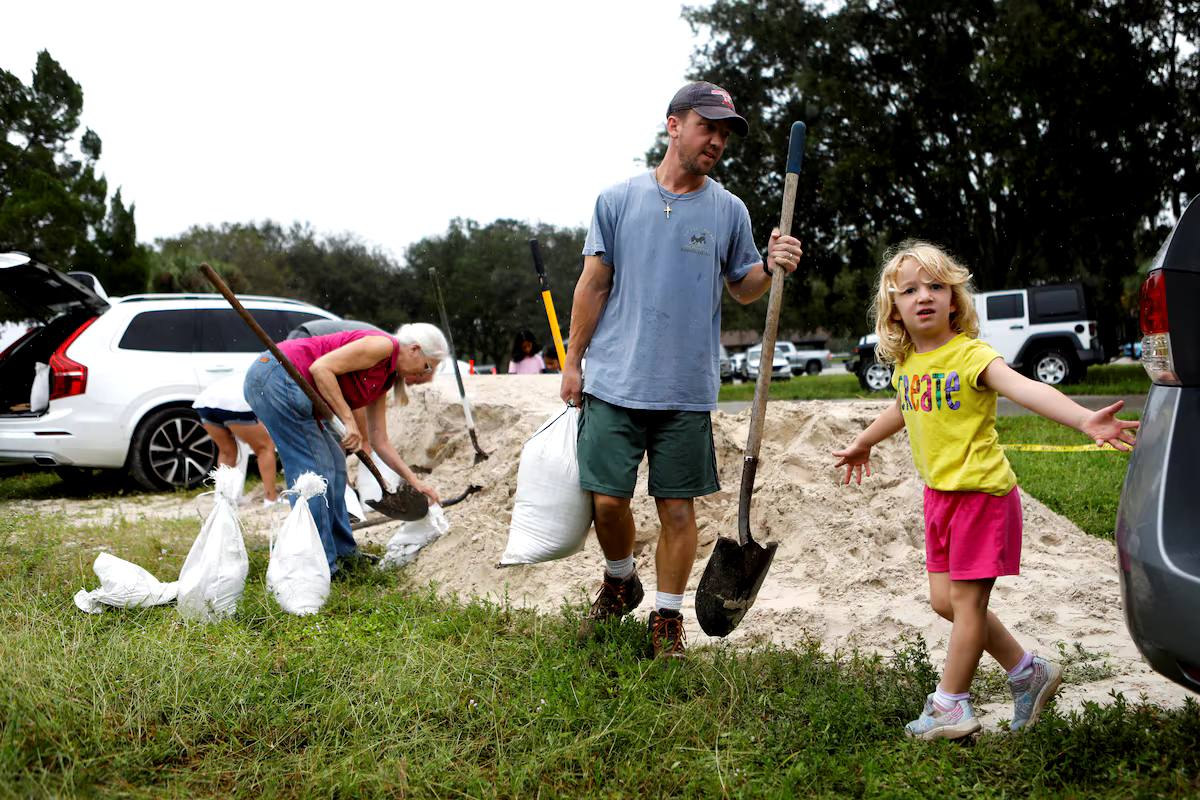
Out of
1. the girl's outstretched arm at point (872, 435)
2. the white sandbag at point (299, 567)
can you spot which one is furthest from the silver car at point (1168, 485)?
the white sandbag at point (299, 567)

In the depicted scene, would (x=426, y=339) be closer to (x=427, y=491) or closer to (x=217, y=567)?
(x=427, y=491)

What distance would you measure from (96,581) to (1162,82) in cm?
1761

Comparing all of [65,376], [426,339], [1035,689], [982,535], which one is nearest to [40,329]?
[65,376]

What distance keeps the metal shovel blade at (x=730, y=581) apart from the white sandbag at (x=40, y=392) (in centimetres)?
705

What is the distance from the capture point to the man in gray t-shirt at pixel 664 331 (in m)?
3.51

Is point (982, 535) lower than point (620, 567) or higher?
higher

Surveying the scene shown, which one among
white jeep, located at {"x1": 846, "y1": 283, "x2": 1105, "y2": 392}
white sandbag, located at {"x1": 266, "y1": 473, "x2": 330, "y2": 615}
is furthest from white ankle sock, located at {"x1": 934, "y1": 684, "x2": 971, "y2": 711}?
white jeep, located at {"x1": 846, "y1": 283, "x2": 1105, "y2": 392}

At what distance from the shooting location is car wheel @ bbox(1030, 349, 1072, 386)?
17.5 meters

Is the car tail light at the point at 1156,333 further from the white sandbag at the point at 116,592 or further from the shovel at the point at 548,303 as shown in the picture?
the white sandbag at the point at 116,592

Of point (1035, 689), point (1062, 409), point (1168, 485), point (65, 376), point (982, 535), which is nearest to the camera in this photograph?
point (1168, 485)

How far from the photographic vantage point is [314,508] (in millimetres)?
5004

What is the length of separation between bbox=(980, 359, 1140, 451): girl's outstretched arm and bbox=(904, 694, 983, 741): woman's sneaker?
87 centimetres

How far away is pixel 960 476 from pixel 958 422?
0.17 meters

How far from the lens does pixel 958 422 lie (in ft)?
9.42
